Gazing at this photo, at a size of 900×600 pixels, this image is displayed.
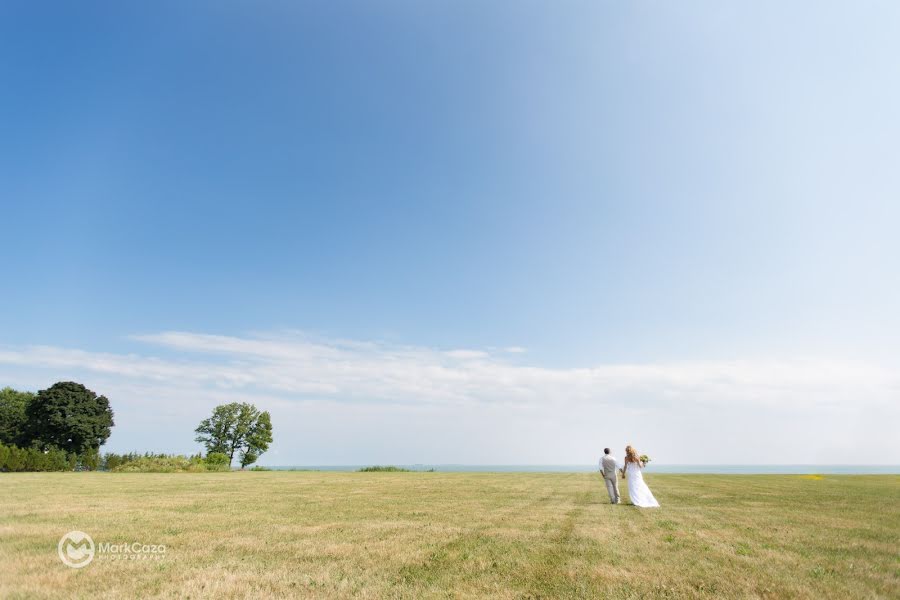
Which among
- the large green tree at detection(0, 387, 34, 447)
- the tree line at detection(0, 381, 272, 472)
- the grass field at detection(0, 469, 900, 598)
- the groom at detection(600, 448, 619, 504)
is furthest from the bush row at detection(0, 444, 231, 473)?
the groom at detection(600, 448, 619, 504)

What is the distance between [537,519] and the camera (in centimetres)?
1606

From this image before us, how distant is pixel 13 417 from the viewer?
68312 millimetres

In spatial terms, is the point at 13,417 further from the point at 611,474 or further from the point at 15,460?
the point at 611,474

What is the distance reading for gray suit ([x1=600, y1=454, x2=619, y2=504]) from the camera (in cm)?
2247

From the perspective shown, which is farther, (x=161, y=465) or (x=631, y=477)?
(x=161, y=465)

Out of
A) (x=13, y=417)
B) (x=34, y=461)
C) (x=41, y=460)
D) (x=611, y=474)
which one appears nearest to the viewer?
(x=611, y=474)

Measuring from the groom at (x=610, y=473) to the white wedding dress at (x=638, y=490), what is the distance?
2.48ft

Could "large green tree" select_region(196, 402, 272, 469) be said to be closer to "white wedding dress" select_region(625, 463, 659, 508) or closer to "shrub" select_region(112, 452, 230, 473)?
"shrub" select_region(112, 452, 230, 473)

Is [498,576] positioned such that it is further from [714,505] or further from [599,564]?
[714,505]

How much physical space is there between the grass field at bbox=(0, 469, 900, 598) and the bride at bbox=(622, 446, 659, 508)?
1.73 m

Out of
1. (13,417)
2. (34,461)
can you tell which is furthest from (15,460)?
(13,417)

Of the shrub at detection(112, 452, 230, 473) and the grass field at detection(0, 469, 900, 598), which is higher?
the grass field at detection(0, 469, 900, 598)

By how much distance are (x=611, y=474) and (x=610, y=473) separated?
0.21ft

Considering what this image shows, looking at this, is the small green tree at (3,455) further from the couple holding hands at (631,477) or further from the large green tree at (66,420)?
the couple holding hands at (631,477)
